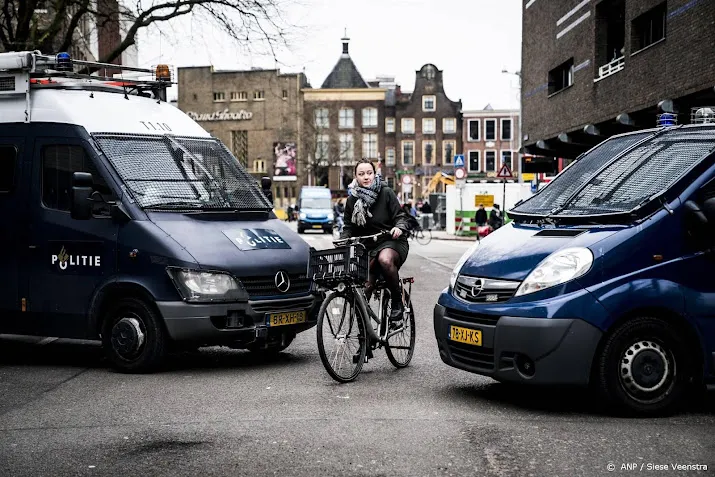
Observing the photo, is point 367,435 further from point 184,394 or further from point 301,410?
point 184,394

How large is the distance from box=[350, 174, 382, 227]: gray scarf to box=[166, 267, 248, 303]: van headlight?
1210mm

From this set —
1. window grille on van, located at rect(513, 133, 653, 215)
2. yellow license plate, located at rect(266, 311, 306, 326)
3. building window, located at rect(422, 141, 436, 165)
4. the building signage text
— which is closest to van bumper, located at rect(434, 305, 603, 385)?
window grille on van, located at rect(513, 133, 653, 215)

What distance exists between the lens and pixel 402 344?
8953 mm

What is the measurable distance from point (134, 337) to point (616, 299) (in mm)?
4176

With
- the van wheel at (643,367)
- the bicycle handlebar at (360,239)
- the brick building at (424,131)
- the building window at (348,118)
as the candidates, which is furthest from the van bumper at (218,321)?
the building window at (348,118)

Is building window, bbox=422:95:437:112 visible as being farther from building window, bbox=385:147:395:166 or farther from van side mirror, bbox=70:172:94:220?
van side mirror, bbox=70:172:94:220

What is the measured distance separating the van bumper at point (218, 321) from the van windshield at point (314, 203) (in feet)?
150

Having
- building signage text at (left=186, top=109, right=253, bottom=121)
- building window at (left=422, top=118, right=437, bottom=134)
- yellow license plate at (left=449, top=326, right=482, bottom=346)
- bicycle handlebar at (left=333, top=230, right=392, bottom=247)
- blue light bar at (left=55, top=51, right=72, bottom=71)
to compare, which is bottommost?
yellow license plate at (left=449, top=326, right=482, bottom=346)

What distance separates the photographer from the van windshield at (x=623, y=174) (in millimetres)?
7055

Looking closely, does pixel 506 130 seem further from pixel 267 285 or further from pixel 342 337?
pixel 342 337

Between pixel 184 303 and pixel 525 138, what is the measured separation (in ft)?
89.2

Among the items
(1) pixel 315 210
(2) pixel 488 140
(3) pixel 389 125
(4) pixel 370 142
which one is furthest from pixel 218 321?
(3) pixel 389 125

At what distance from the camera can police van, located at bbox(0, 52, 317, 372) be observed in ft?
28.3

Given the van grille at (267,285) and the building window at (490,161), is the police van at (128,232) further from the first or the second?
the building window at (490,161)
